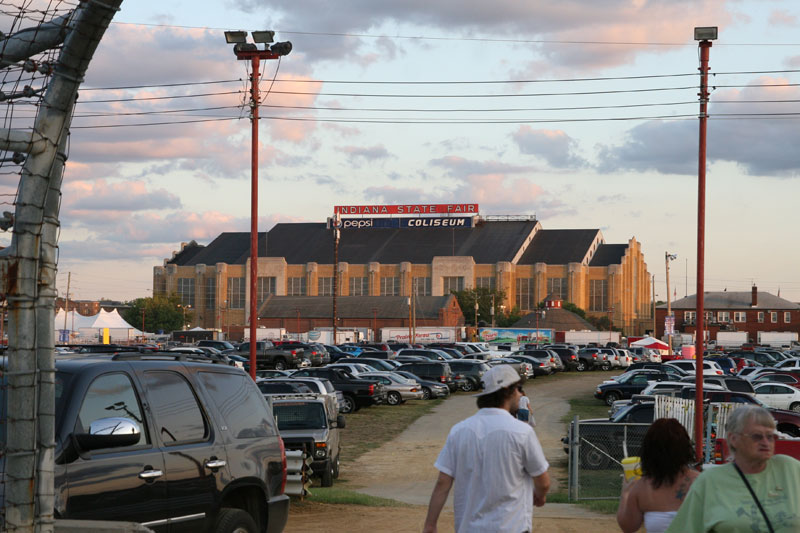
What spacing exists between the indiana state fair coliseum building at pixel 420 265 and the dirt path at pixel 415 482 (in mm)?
95971

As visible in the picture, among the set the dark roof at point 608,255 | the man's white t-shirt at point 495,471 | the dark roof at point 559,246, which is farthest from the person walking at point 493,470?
the dark roof at point 608,255

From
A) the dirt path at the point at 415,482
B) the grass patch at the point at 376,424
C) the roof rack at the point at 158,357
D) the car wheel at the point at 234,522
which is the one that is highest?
the roof rack at the point at 158,357

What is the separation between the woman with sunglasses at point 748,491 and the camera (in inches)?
194

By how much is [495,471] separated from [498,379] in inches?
22.4

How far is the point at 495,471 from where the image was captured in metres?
6.12

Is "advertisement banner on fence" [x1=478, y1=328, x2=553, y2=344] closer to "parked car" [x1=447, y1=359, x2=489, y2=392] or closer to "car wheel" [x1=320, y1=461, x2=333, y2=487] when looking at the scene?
"parked car" [x1=447, y1=359, x2=489, y2=392]

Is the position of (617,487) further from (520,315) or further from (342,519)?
(520,315)

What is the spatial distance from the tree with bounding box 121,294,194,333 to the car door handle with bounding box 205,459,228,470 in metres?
136

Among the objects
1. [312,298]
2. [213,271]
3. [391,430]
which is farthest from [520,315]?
[391,430]

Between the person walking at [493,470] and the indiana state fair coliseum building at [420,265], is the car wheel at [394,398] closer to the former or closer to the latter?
the person walking at [493,470]

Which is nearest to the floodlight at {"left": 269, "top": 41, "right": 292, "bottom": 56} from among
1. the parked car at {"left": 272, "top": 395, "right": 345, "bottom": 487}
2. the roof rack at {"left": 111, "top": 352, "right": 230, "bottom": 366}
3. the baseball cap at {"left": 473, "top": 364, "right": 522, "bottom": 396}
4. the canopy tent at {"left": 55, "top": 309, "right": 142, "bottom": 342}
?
A: the parked car at {"left": 272, "top": 395, "right": 345, "bottom": 487}

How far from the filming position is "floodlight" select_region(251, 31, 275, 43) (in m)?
24.7

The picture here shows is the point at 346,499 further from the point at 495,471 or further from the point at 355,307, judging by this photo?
the point at 355,307

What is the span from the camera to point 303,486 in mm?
16234
